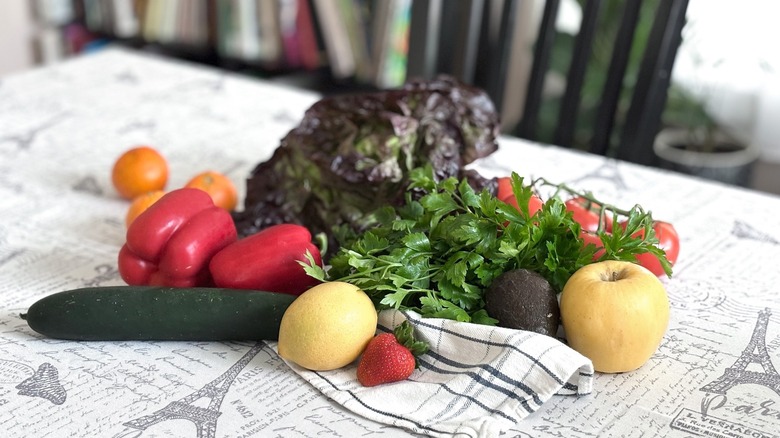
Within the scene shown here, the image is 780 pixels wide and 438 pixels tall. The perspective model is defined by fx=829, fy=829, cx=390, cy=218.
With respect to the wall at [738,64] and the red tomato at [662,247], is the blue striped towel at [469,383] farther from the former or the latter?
the wall at [738,64]

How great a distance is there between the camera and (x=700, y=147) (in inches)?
88.8

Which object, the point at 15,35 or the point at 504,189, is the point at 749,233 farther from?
the point at 15,35

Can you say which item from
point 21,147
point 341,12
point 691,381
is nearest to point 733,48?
point 341,12

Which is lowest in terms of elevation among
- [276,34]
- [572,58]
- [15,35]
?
[15,35]

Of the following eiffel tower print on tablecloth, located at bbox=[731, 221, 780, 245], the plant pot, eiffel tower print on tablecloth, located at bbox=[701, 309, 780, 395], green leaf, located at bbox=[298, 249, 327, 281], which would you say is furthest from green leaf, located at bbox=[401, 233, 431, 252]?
the plant pot

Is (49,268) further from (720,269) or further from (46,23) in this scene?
(46,23)

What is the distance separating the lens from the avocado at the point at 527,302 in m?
0.87

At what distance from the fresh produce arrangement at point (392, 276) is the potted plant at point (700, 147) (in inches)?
46.2

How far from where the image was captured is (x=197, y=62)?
10.2 feet

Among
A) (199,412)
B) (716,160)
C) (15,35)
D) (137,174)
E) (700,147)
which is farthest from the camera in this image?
(15,35)

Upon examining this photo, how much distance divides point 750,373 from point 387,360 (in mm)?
392

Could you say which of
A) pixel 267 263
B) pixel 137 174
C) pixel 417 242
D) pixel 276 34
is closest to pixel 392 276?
pixel 417 242

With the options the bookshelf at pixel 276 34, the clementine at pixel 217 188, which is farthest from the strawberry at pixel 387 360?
the bookshelf at pixel 276 34

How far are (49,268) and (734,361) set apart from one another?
0.87 meters
